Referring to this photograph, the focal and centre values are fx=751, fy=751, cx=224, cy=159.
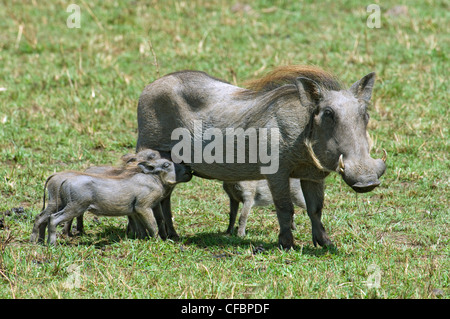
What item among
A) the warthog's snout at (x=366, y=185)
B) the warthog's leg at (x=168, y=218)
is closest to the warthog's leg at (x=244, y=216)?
the warthog's leg at (x=168, y=218)

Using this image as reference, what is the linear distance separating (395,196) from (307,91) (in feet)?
6.96

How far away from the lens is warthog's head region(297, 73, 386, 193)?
16.1 feet

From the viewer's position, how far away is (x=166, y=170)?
5.91m

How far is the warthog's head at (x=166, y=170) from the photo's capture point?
5.88 meters

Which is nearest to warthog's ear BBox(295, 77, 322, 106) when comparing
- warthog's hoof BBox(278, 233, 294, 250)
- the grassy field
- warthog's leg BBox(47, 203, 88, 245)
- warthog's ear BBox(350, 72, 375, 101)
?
warthog's ear BBox(350, 72, 375, 101)

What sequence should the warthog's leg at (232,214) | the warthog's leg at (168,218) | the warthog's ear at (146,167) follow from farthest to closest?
the warthog's leg at (232,214) < the warthog's leg at (168,218) < the warthog's ear at (146,167)

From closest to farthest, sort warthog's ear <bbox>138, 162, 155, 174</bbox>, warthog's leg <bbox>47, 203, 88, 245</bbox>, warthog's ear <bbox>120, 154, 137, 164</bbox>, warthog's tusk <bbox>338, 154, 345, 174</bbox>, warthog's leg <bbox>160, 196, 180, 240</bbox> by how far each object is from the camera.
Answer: warthog's tusk <bbox>338, 154, 345, 174</bbox> → warthog's leg <bbox>47, 203, 88, 245</bbox> → warthog's ear <bbox>138, 162, 155, 174</bbox> → warthog's ear <bbox>120, 154, 137, 164</bbox> → warthog's leg <bbox>160, 196, 180, 240</bbox>

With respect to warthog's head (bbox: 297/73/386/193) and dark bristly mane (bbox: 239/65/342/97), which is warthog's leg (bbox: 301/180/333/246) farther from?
dark bristly mane (bbox: 239/65/342/97)

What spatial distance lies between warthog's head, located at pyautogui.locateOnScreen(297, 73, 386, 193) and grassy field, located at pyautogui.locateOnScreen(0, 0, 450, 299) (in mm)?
647

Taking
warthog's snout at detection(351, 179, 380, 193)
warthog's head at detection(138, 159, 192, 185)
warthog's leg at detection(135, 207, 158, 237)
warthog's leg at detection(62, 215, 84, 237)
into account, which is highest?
warthog's snout at detection(351, 179, 380, 193)

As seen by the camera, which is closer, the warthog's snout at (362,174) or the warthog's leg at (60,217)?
the warthog's snout at (362,174)

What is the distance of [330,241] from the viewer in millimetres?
5723

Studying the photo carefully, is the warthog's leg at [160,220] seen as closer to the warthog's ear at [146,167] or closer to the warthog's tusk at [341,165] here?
the warthog's ear at [146,167]
